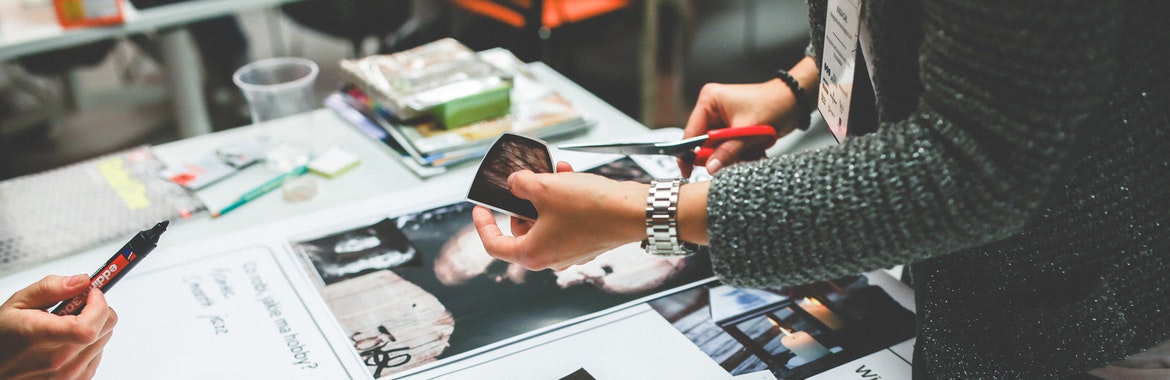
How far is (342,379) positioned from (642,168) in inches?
19.8

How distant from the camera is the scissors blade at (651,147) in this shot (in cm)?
90

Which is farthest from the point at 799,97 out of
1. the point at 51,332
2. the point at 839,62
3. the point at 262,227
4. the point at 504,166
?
the point at 51,332

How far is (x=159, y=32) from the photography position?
2.34 m

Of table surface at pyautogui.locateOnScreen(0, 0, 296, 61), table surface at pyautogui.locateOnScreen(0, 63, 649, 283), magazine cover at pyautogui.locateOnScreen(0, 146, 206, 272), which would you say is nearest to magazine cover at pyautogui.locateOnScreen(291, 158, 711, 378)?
table surface at pyautogui.locateOnScreen(0, 63, 649, 283)

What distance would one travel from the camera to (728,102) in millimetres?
957

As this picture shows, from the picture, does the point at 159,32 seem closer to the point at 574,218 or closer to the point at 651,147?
the point at 651,147

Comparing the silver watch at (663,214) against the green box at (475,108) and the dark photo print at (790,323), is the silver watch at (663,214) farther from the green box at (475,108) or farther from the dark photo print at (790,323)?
the green box at (475,108)

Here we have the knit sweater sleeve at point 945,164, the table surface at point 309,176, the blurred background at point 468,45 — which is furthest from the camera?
the blurred background at point 468,45

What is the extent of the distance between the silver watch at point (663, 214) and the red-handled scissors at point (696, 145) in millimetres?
259

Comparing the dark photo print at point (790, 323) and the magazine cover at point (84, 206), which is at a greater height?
the dark photo print at point (790, 323)

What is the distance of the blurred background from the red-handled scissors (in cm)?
178

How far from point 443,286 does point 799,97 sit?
43 centimetres

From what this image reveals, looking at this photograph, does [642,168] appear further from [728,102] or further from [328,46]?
[328,46]

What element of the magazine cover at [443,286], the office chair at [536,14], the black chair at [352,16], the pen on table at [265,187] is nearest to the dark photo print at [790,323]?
the magazine cover at [443,286]
